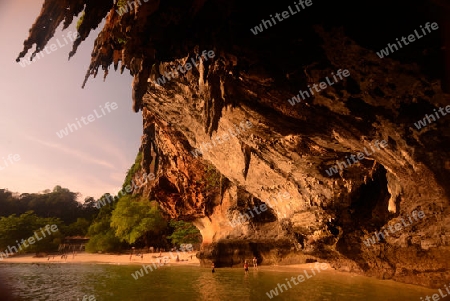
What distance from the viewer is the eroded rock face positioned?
606 cm

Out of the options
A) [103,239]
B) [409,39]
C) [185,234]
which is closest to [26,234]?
[103,239]

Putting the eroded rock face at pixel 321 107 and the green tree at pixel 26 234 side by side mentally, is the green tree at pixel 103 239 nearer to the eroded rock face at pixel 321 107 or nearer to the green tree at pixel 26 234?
the green tree at pixel 26 234

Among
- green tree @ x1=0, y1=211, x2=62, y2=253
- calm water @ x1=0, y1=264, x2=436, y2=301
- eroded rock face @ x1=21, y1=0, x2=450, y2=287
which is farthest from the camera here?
green tree @ x1=0, y1=211, x2=62, y2=253

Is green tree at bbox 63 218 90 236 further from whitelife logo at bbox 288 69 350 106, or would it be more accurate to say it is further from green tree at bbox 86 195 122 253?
whitelife logo at bbox 288 69 350 106

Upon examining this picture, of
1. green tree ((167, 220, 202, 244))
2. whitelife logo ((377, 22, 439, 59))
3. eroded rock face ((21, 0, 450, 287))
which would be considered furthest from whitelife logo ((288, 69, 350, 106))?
Result: green tree ((167, 220, 202, 244))

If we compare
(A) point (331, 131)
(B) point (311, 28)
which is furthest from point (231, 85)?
(A) point (331, 131)

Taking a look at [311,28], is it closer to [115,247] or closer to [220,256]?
[220,256]

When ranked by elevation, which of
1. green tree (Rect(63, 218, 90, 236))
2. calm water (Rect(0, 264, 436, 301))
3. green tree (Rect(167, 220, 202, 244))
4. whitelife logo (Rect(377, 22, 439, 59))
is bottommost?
calm water (Rect(0, 264, 436, 301))

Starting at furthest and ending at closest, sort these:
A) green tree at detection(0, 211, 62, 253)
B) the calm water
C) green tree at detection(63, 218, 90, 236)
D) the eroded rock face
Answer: green tree at detection(63, 218, 90, 236) → green tree at detection(0, 211, 62, 253) → the calm water → the eroded rock face

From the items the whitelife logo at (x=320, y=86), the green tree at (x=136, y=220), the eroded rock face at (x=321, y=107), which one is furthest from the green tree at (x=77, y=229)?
the whitelife logo at (x=320, y=86)

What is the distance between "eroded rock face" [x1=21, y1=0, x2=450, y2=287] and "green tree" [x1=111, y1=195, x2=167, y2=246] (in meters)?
22.1

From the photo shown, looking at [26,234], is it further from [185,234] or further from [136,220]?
[185,234]

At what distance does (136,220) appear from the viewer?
3375 centimetres

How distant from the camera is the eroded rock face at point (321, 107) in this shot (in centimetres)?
606
